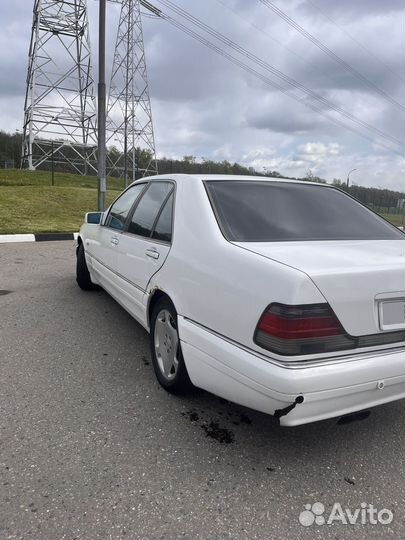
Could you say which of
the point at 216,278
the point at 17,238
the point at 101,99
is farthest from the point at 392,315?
the point at 101,99

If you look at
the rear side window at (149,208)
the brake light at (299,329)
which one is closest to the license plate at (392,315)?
the brake light at (299,329)

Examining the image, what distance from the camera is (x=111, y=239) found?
425 cm

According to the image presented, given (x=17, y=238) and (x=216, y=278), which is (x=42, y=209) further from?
(x=216, y=278)

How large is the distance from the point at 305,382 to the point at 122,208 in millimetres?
2866

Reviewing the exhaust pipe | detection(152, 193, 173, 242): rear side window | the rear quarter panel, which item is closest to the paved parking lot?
the exhaust pipe

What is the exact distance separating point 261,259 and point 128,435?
4.19ft

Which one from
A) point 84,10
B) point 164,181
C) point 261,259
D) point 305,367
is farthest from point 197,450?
point 84,10

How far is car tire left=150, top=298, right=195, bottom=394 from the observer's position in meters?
2.85

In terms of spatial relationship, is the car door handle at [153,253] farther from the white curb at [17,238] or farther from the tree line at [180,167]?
the tree line at [180,167]

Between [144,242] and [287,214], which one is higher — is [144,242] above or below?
below

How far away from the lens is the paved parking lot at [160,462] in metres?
1.89

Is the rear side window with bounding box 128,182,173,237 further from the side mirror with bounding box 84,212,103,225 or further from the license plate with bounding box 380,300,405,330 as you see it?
the license plate with bounding box 380,300,405,330

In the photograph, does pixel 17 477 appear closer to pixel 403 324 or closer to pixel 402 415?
pixel 403 324

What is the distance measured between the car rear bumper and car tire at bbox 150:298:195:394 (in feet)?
1.61
